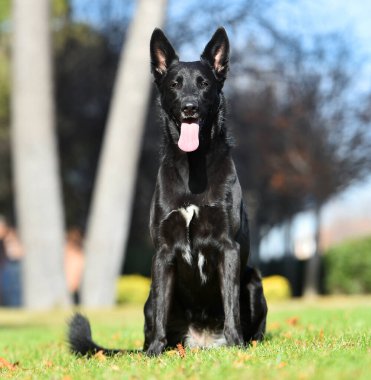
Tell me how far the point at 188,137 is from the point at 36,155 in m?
11.1

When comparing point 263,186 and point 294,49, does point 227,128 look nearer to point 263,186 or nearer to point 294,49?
point 294,49

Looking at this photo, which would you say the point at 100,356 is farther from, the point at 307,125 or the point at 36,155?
the point at 307,125

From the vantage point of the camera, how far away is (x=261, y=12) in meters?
20.6

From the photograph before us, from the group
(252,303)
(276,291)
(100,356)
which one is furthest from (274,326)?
(276,291)

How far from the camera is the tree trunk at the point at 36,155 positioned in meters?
16.1

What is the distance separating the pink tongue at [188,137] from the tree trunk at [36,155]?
1093 centimetres

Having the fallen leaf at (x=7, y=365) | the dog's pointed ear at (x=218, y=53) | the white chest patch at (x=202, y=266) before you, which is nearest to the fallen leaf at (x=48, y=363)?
the fallen leaf at (x=7, y=365)

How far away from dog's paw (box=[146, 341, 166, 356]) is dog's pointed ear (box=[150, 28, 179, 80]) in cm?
210

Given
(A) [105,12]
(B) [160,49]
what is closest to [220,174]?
(B) [160,49]

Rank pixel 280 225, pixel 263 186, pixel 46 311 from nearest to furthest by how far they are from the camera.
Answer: pixel 46 311, pixel 263 186, pixel 280 225

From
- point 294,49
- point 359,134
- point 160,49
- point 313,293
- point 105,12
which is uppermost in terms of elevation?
point 105,12

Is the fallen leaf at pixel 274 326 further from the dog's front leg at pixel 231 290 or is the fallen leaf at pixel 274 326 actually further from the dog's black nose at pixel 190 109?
the dog's black nose at pixel 190 109

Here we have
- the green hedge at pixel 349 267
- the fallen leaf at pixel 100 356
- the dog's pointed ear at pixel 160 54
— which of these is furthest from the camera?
the green hedge at pixel 349 267

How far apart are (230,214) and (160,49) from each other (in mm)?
1481
